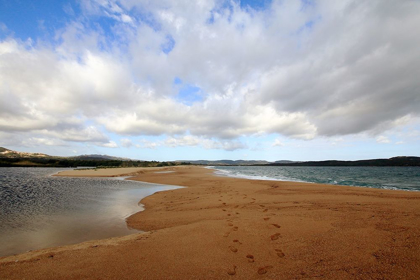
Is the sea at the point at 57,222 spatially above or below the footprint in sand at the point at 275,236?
below

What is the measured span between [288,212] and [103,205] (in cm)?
1152

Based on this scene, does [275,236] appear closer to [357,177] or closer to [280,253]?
[280,253]

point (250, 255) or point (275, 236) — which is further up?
point (275, 236)

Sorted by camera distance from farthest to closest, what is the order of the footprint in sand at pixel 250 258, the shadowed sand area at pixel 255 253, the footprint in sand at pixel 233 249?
the footprint in sand at pixel 233 249, the footprint in sand at pixel 250 258, the shadowed sand area at pixel 255 253

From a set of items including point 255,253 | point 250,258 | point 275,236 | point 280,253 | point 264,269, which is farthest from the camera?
point 275,236

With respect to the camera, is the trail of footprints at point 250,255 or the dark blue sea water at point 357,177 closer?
the trail of footprints at point 250,255

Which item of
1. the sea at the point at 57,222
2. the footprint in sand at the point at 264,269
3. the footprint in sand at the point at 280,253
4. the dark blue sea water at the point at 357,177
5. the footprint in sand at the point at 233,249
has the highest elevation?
the footprint in sand at the point at 280,253

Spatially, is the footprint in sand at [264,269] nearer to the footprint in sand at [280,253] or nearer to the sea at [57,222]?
the footprint in sand at [280,253]

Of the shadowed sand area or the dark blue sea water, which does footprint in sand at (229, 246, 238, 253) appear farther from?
the dark blue sea water

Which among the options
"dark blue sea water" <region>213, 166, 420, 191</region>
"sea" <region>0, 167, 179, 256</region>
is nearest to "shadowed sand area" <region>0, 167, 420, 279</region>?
"sea" <region>0, 167, 179, 256</region>

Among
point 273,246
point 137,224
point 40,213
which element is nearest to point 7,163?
point 40,213

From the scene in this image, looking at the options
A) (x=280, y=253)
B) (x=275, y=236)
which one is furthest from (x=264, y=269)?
(x=275, y=236)

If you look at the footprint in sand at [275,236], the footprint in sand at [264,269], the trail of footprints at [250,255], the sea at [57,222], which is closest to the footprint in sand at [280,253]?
the trail of footprints at [250,255]

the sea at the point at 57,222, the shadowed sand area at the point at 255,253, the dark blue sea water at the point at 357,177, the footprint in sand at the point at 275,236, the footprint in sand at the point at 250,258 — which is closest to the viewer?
the shadowed sand area at the point at 255,253
